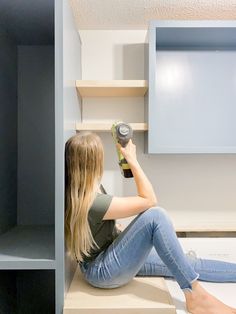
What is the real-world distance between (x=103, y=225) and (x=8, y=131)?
76 cm

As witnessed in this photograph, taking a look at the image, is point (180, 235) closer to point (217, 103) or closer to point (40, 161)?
point (217, 103)

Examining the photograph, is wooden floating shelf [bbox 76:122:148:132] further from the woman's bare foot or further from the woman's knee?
the woman's bare foot

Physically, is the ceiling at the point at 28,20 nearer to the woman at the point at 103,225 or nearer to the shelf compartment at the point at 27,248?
the woman at the point at 103,225

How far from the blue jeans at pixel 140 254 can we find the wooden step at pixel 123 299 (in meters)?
0.04

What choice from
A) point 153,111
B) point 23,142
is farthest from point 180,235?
point 23,142

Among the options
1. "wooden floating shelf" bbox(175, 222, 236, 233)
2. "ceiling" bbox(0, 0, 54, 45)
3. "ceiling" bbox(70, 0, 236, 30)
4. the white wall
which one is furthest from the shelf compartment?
"ceiling" bbox(70, 0, 236, 30)

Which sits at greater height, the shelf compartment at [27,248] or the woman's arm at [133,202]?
the woman's arm at [133,202]

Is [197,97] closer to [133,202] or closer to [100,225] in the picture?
[133,202]

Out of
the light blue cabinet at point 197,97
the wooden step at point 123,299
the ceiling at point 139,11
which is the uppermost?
the ceiling at point 139,11

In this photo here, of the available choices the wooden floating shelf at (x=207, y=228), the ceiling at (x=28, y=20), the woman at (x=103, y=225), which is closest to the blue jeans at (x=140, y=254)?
the woman at (x=103, y=225)

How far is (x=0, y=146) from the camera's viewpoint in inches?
64.1

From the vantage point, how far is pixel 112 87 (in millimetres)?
1733

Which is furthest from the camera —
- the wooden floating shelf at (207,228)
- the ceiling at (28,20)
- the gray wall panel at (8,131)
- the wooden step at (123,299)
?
the wooden floating shelf at (207,228)

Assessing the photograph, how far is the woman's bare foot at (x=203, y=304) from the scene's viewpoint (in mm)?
1207
